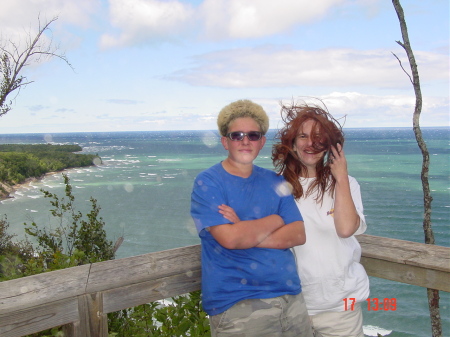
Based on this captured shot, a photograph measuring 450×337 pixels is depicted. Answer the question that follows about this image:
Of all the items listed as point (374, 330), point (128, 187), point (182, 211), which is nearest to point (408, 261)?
point (374, 330)

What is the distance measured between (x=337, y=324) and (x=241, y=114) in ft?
4.08

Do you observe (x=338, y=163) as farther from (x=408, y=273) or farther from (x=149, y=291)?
(x=149, y=291)

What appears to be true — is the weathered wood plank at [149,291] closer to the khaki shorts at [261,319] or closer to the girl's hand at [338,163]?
the khaki shorts at [261,319]

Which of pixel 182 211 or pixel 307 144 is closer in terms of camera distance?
pixel 307 144

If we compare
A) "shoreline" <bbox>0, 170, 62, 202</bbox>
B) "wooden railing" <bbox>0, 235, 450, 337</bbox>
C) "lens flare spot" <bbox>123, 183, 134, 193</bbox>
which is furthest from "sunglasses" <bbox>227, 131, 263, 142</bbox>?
"lens flare spot" <bbox>123, 183, 134, 193</bbox>

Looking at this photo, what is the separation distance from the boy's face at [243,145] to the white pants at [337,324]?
918mm

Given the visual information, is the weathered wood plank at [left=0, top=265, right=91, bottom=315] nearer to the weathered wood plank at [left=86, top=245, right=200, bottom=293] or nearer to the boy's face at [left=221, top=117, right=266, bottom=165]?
the weathered wood plank at [left=86, top=245, right=200, bottom=293]

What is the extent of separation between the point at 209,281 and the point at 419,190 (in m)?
56.1

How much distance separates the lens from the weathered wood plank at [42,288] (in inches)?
70.5

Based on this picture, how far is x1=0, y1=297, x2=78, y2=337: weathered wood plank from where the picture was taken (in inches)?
70.1

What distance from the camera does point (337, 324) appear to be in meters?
2.29

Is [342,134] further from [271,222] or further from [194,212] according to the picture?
[194,212]

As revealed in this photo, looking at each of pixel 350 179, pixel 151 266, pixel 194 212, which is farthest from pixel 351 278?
pixel 151 266

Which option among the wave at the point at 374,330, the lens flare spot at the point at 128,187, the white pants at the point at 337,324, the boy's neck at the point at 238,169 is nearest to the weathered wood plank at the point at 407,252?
the white pants at the point at 337,324
